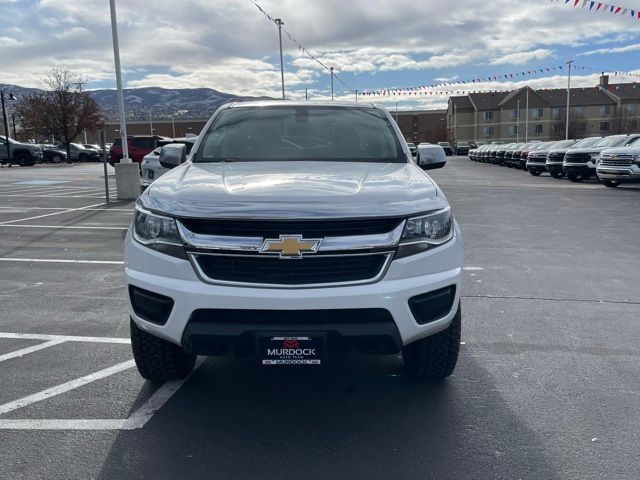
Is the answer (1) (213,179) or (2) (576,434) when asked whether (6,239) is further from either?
(2) (576,434)

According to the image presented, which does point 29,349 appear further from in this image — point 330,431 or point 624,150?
point 624,150

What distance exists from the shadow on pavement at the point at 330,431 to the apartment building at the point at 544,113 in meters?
89.8

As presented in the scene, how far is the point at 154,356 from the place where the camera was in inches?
143

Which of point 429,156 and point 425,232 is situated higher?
point 429,156

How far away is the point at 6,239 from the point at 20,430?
7.22m

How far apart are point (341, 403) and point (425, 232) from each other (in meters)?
1.17

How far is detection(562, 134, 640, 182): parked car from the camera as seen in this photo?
20656mm

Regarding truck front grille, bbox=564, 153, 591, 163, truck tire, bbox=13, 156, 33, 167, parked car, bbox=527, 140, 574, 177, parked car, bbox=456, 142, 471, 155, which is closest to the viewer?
truck front grille, bbox=564, 153, 591, 163

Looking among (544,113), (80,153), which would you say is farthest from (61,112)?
(544,113)

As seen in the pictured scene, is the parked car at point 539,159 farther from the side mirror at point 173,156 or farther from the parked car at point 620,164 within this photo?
the side mirror at point 173,156

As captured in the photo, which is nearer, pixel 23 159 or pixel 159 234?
pixel 159 234

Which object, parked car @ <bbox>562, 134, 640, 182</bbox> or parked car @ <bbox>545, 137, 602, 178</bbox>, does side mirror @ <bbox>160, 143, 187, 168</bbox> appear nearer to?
parked car @ <bbox>562, 134, 640, 182</bbox>

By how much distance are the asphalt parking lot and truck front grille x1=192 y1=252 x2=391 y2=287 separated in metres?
0.85

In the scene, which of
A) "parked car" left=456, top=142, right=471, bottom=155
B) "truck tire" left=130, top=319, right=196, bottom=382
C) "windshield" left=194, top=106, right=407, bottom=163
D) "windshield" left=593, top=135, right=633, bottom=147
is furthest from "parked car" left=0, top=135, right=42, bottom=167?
"parked car" left=456, top=142, right=471, bottom=155
